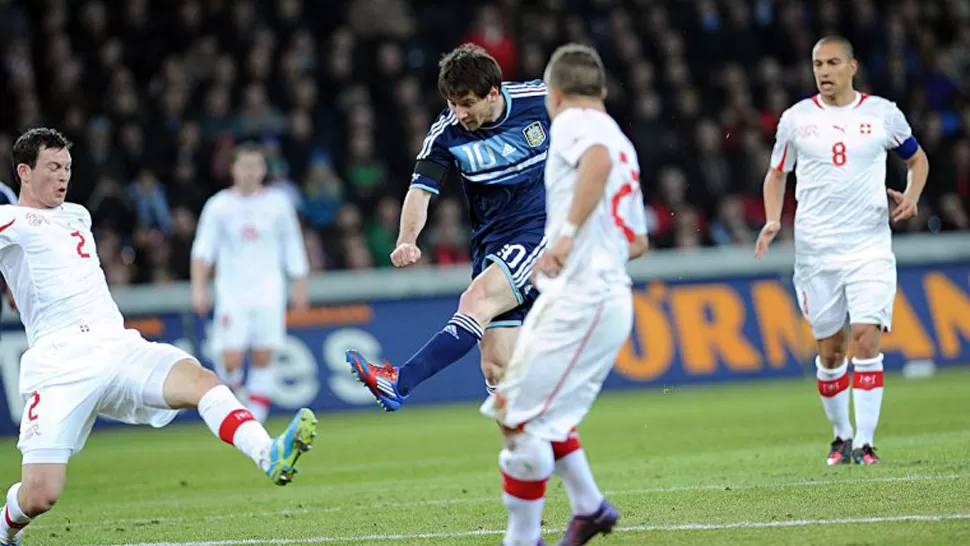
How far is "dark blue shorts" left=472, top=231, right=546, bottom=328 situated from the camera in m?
8.77

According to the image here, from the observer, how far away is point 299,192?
66.2 feet

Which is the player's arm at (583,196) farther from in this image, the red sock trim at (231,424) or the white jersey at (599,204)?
the red sock trim at (231,424)

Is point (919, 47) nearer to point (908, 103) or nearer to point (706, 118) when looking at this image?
point (908, 103)

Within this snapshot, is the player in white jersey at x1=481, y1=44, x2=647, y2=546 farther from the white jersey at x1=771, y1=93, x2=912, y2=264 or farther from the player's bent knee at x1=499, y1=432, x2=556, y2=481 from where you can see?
the white jersey at x1=771, y1=93, x2=912, y2=264

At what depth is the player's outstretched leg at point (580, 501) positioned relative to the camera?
6.86m

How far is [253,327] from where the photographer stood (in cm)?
1600

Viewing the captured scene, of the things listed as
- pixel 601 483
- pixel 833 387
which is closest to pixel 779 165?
pixel 833 387

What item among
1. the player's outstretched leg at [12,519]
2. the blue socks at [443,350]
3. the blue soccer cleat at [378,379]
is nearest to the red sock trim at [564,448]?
the blue soccer cleat at [378,379]

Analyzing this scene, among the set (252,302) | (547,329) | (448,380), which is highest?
(547,329)

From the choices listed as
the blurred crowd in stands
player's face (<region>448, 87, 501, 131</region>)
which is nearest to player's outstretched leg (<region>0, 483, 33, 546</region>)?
player's face (<region>448, 87, 501, 131</region>)

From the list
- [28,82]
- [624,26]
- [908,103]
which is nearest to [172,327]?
[28,82]

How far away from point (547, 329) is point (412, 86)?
14.7m

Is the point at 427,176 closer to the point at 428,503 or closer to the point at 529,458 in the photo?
the point at 428,503

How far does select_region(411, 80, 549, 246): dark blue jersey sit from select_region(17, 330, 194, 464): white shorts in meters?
1.97
